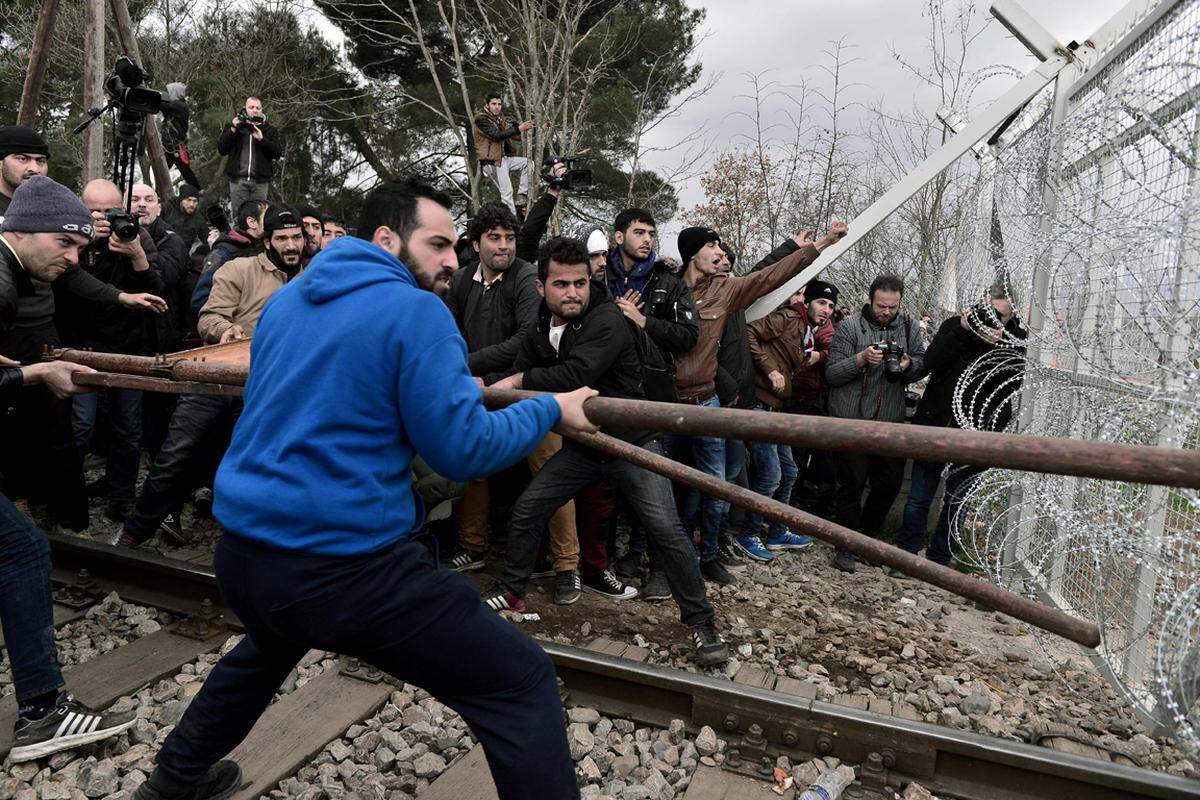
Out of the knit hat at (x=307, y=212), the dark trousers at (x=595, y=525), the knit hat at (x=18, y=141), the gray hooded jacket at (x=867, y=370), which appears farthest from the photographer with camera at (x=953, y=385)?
the knit hat at (x=18, y=141)

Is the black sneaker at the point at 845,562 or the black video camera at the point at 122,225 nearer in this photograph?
the black video camera at the point at 122,225

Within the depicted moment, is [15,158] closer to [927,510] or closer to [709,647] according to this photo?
[709,647]

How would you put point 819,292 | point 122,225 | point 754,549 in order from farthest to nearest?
point 819,292 < point 754,549 < point 122,225

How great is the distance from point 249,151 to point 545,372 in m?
5.97

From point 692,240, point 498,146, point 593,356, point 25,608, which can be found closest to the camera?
point 25,608

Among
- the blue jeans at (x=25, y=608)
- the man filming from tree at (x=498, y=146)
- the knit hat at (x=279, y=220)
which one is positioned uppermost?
the man filming from tree at (x=498, y=146)

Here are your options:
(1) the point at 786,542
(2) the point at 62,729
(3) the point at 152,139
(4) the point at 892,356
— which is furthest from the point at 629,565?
(3) the point at 152,139

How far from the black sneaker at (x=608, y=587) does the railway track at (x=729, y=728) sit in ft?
3.03

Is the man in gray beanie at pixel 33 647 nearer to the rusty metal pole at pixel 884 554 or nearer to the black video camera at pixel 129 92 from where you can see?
the rusty metal pole at pixel 884 554

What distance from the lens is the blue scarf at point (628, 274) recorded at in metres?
5.63

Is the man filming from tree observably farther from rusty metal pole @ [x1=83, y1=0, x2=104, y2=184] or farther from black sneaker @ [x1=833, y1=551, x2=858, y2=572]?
black sneaker @ [x1=833, y1=551, x2=858, y2=572]

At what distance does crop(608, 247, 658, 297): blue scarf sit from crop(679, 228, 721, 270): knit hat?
1.54ft

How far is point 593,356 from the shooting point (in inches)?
175

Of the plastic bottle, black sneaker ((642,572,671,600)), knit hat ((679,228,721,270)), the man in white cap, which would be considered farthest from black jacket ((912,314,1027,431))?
the plastic bottle
